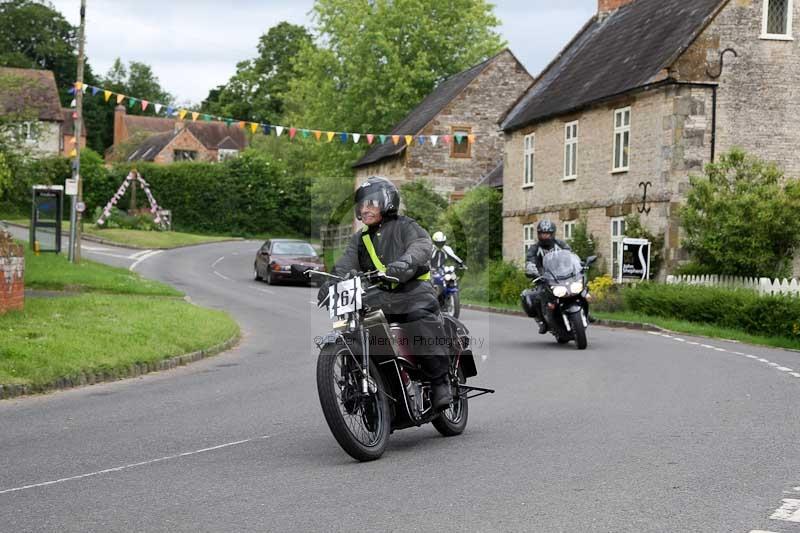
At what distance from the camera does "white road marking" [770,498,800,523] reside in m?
6.10

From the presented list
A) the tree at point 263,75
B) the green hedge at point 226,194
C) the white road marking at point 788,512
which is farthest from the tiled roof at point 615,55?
the tree at point 263,75

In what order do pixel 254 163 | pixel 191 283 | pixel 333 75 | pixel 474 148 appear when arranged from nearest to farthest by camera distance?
pixel 191 283, pixel 474 148, pixel 333 75, pixel 254 163

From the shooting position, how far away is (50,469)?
8031mm

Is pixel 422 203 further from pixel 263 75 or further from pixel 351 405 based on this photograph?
pixel 263 75

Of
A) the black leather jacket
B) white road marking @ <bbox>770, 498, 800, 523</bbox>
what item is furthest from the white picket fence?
white road marking @ <bbox>770, 498, 800, 523</bbox>

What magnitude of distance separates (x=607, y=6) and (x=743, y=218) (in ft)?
58.7

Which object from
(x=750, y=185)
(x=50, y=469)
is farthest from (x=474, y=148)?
(x=50, y=469)

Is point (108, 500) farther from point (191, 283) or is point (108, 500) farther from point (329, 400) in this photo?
point (191, 283)

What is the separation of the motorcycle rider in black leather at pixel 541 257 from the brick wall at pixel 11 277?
840 cm

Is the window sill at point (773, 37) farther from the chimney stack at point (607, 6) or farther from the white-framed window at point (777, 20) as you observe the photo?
the chimney stack at point (607, 6)

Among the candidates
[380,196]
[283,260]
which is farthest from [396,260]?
[283,260]

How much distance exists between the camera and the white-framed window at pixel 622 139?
32.0m

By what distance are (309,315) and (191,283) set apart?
35.3 feet

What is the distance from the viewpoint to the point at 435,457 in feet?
26.7
